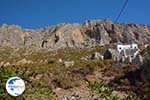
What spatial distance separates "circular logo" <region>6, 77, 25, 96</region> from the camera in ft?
40.0

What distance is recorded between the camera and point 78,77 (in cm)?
3012

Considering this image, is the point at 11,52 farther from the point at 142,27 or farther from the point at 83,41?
the point at 142,27

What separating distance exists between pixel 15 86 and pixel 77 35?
439ft

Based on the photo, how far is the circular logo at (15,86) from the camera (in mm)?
12192

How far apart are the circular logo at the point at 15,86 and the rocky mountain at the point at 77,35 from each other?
121m

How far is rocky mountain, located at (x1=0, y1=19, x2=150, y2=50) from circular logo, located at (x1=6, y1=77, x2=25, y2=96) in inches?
4775

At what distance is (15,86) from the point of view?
12336 mm

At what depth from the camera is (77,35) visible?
146m

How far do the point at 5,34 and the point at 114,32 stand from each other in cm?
4184

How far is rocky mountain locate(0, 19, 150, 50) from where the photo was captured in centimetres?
13950

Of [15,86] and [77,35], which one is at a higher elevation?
[77,35]

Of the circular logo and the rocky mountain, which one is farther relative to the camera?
the rocky mountain

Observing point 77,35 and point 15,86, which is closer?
point 15,86

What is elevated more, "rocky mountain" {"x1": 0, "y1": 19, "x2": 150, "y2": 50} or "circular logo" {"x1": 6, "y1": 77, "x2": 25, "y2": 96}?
"rocky mountain" {"x1": 0, "y1": 19, "x2": 150, "y2": 50}
